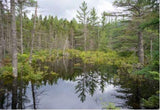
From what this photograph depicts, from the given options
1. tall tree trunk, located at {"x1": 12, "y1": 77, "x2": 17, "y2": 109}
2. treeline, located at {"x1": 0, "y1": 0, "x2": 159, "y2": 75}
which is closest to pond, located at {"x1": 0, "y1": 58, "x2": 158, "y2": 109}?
tall tree trunk, located at {"x1": 12, "y1": 77, "x2": 17, "y2": 109}

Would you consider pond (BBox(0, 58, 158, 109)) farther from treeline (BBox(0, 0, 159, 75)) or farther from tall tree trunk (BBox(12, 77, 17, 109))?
treeline (BBox(0, 0, 159, 75))

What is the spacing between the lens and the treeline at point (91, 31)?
7.51 metres

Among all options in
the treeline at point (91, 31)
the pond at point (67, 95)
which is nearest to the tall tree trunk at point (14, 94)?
the pond at point (67, 95)

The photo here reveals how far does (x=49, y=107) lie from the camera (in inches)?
192

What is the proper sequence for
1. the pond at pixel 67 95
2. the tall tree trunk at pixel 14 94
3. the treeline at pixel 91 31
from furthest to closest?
the treeline at pixel 91 31 < the pond at pixel 67 95 < the tall tree trunk at pixel 14 94

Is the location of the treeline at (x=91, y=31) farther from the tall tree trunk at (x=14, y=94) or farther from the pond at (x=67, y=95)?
the pond at (x=67, y=95)

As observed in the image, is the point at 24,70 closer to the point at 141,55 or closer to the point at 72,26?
the point at 141,55

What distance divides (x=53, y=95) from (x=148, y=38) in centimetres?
999

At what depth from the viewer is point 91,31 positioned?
29.1 meters

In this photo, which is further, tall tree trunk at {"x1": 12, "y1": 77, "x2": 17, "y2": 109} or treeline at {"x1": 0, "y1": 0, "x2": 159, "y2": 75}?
treeline at {"x1": 0, "y1": 0, "x2": 159, "y2": 75}

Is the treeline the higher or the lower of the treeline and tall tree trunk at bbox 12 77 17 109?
the higher

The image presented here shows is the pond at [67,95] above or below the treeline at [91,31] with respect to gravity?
below

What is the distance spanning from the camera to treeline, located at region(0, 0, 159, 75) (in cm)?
751

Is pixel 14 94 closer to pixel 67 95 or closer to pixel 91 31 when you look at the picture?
pixel 67 95
